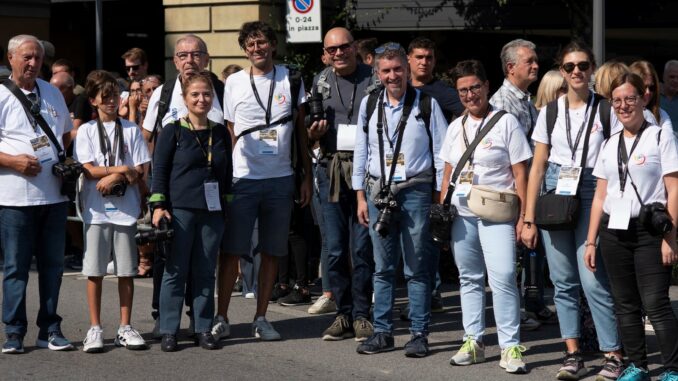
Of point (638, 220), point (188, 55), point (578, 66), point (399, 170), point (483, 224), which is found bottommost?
point (483, 224)

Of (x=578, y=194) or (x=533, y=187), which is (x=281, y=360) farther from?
(x=578, y=194)

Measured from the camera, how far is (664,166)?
6852mm

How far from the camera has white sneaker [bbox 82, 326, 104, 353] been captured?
8.28m

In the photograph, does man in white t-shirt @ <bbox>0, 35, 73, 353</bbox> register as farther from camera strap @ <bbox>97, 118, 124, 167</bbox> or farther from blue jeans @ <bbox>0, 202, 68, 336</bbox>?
camera strap @ <bbox>97, 118, 124, 167</bbox>

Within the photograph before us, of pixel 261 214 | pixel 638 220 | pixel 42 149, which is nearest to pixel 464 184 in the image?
pixel 638 220

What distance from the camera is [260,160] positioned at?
8.70 m

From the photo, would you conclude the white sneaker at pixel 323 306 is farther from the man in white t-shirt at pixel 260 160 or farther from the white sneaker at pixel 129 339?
the white sneaker at pixel 129 339

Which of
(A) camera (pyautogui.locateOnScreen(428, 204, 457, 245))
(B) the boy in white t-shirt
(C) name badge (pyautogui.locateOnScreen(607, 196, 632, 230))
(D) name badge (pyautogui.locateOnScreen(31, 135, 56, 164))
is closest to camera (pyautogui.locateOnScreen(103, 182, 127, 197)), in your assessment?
(B) the boy in white t-shirt

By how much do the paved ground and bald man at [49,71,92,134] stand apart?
9.07ft

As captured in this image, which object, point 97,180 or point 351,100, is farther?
point 351,100

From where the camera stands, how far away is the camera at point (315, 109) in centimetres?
873

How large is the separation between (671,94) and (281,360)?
4.68 m

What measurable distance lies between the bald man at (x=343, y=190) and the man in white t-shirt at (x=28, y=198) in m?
1.87

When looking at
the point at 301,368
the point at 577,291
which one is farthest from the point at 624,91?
the point at 301,368
